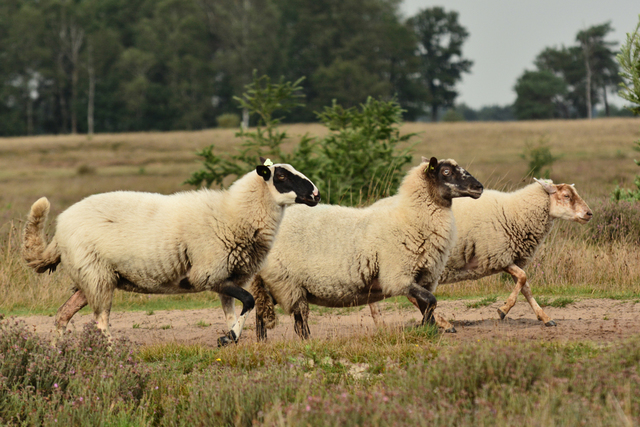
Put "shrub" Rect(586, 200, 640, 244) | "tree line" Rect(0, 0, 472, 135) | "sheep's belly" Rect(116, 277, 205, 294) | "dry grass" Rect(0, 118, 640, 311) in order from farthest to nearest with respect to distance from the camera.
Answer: "tree line" Rect(0, 0, 472, 135)
"shrub" Rect(586, 200, 640, 244)
"dry grass" Rect(0, 118, 640, 311)
"sheep's belly" Rect(116, 277, 205, 294)

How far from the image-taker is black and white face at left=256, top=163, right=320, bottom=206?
8125 mm

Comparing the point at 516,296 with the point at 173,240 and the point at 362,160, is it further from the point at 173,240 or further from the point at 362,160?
the point at 362,160

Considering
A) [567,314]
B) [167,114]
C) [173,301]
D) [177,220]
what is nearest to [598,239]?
[567,314]

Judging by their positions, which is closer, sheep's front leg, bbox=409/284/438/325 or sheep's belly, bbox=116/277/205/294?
sheep's belly, bbox=116/277/205/294

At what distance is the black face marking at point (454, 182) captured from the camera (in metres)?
8.80

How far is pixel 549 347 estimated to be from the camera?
279 inches

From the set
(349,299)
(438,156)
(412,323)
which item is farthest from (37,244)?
(438,156)

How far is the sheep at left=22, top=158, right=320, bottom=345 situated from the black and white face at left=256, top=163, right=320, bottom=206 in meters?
0.01

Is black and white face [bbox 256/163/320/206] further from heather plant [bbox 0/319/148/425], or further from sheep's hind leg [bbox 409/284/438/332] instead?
heather plant [bbox 0/319/148/425]

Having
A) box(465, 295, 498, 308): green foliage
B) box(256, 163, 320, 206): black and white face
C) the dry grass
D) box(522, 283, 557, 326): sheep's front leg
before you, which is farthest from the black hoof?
the dry grass

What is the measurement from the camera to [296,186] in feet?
26.7

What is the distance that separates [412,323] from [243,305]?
107 inches

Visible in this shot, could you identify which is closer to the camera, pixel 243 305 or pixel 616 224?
pixel 243 305

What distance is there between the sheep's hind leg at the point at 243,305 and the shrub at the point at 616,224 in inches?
348
